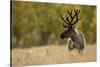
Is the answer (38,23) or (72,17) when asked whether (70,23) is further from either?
(38,23)

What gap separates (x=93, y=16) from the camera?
9.12 feet

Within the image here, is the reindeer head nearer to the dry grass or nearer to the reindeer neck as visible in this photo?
the reindeer neck

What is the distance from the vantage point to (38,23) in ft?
8.21

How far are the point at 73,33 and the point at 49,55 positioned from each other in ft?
1.35

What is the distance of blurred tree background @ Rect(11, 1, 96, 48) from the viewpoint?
2402mm

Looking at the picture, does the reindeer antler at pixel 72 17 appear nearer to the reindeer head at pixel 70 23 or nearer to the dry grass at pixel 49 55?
the reindeer head at pixel 70 23

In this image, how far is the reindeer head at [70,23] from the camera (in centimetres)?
262

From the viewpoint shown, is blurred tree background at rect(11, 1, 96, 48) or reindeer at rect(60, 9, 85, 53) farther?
reindeer at rect(60, 9, 85, 53)

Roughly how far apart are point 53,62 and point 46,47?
0.20 meters

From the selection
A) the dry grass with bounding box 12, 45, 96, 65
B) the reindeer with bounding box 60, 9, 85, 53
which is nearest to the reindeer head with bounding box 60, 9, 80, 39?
the reindeer with bounding box 60, 9, 85, 53

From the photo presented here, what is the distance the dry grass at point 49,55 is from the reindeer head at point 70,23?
0.52 ft

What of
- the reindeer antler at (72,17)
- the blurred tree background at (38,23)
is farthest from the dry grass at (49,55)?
the reindeer antler at (72,17)

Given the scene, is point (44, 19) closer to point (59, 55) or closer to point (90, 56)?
point (59, 55)

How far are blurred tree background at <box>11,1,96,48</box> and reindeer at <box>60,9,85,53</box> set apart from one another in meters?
0.05
